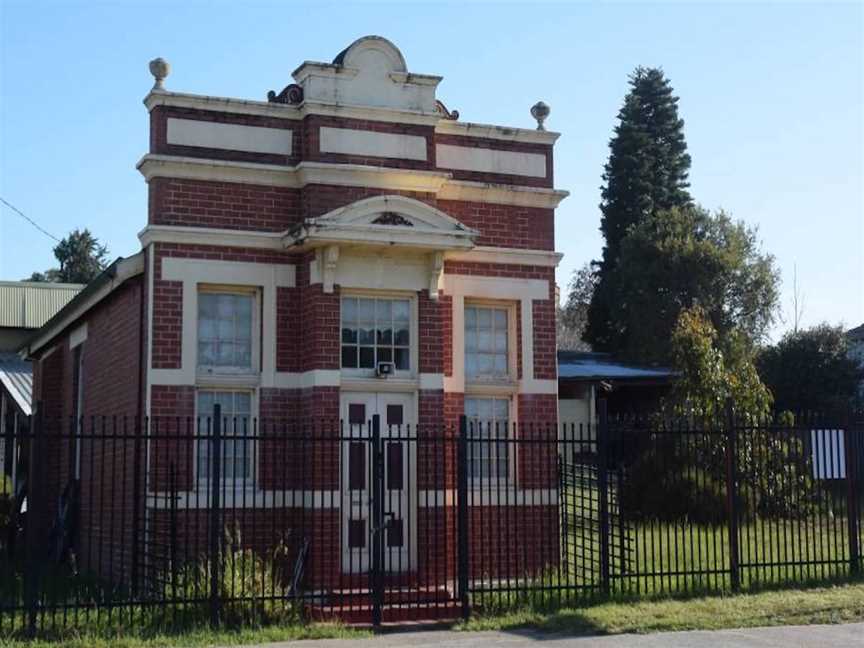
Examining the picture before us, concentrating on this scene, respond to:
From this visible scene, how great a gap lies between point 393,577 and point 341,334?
116 inches

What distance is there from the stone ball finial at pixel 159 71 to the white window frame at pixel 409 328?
326 centimetres

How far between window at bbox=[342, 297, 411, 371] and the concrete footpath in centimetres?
373

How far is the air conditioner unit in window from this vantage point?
1389cm

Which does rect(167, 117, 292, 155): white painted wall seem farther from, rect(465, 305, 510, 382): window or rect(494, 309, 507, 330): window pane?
rect(494, 309, 507, 330): window pane

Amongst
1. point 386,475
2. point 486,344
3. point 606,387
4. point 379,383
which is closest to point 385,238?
point 379,383

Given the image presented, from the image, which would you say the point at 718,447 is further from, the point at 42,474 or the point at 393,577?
the point at 42,474

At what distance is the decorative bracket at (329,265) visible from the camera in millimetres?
13531

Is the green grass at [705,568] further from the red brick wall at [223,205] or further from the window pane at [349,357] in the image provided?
the red brick wall at [223,205]

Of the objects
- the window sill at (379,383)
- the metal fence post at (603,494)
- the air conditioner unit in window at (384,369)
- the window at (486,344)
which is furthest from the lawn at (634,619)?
the window at (486,344)

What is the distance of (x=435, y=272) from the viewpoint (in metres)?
14.2

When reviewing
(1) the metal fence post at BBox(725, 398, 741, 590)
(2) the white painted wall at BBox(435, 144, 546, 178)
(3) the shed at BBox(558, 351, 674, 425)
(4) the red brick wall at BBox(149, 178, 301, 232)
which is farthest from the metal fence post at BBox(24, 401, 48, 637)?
(3) the shed at BBox(558, 351, 674, 425)

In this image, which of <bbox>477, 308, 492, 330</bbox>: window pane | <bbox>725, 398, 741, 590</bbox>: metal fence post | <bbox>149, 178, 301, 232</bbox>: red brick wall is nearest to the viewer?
<bbox>725, 398, 741, 590</bbox>: metal fence post

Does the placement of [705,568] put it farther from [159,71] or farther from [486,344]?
[159,71]

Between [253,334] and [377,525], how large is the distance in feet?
11.1
